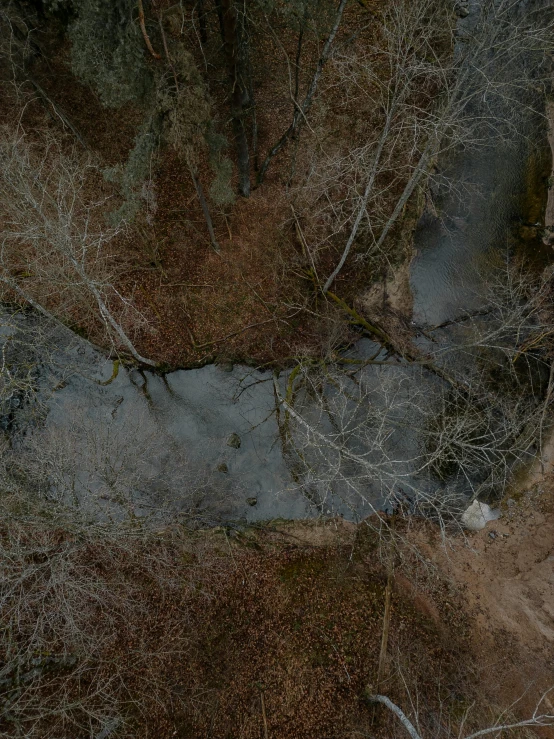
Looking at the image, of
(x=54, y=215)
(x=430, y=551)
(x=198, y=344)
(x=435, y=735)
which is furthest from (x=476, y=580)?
(x=54, y=215)

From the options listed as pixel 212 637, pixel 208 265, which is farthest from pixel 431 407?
pixel 212 637

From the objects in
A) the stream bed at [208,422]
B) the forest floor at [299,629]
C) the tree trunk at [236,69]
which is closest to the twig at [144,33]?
the tree trunk at [236,69]

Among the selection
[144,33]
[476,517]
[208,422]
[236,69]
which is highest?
[144,33]

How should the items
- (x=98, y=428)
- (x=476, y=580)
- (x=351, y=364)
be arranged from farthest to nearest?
1. (x=351, y=364)
2. (x=98, y=428)
3. (x=476, y=580)

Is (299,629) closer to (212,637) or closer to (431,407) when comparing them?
(212,637)

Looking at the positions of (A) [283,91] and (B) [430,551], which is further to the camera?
(A) [283,91]

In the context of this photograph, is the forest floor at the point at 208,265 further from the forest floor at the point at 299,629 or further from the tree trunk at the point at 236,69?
the forest floor at the point at 299,629

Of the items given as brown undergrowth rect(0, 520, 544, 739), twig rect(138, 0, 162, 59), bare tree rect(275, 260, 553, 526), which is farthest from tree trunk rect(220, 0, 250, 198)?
brown undergrowth rect(0, 520, 544, 739)

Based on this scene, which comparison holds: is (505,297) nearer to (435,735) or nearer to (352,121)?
(352,121)
